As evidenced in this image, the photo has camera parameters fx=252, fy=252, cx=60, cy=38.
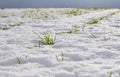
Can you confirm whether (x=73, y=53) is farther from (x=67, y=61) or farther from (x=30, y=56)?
(x=30, y=56)

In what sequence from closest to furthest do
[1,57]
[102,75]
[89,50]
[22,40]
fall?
[102,75]
[1,57]
[89,50]
[22,40]

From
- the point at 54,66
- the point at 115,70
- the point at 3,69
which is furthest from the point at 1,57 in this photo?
the point at 115,70

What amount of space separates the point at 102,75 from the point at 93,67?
0.19 meters

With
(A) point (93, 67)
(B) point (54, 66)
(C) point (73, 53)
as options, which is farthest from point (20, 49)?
(A) point (93, 67)

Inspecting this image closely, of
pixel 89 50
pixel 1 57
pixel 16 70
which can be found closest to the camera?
pixel 16 70

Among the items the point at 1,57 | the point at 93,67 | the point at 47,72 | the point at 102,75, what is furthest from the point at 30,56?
the point at 102,75

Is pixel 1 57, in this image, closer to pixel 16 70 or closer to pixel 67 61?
pixel 16 70

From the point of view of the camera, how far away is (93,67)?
74.0 inches

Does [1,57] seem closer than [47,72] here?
No

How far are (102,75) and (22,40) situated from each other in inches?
66.1

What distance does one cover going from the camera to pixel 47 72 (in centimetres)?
179

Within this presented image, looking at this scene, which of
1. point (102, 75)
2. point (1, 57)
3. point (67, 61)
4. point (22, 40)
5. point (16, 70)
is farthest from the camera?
point (22, 40)

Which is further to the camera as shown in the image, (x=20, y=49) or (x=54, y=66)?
(x=20, y=49)

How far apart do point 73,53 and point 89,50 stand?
221mm
